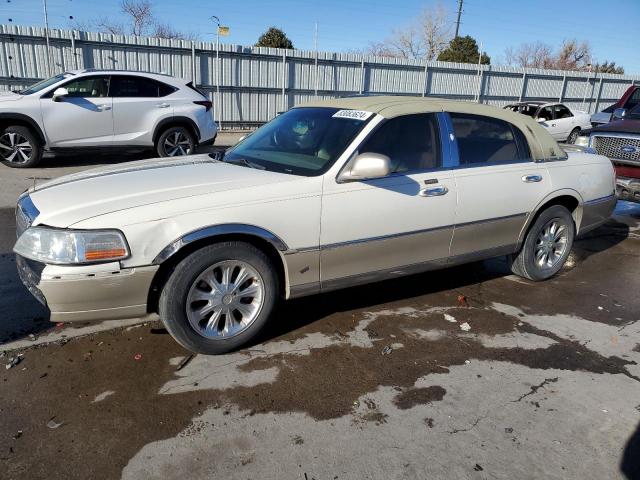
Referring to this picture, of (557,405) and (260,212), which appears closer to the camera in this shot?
(557,405)

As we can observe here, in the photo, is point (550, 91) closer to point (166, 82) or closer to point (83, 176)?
point (166, 82)

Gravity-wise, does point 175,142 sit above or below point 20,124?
below

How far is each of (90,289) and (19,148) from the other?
26.0 ft

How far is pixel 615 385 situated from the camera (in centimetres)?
339

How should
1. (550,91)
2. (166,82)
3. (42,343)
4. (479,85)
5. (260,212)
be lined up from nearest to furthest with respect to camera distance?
(260,212) → (42,343) → (166,82) → (479,85) → (550,91)

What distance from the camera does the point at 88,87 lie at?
9.73 metres

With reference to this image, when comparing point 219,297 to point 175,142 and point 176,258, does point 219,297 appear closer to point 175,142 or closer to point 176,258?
point 176,258

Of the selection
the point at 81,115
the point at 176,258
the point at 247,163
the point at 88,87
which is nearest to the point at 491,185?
the point at 247,163

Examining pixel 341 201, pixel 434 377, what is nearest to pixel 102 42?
pixel 341 201

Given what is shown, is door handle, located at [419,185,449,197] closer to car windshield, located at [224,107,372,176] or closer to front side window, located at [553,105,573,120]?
car windshield, located at [224,107,372,176]

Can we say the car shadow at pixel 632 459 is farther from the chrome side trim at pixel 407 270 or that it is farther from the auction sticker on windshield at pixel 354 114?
the auction sticker on windshield at pixel 354 114

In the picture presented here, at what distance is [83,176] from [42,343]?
1.24 meters

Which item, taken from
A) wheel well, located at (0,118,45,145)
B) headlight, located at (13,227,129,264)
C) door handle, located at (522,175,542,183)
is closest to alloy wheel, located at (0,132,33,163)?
wheel well, located at (0,118,45,145)

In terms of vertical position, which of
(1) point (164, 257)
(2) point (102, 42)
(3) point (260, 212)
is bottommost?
(1) point (164, 257)
